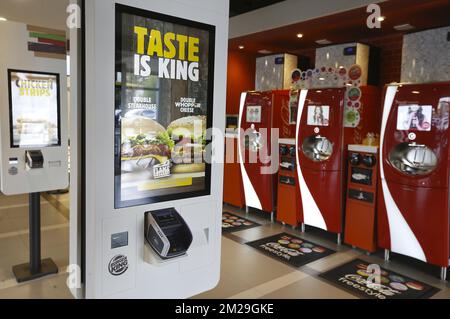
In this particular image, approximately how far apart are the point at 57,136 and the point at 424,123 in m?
3.45

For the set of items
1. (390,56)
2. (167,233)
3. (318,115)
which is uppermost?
(390,56)

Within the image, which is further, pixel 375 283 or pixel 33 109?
pixel 375 283

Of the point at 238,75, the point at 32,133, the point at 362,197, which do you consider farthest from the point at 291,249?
the point at 238,75

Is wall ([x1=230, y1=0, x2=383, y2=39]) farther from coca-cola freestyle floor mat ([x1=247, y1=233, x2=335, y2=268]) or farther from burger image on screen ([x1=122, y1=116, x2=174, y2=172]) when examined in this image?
burger image on screen ([x1=122, y1=116, x2=174, y2=172])

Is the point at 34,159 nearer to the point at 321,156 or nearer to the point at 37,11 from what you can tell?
the point at 321,156

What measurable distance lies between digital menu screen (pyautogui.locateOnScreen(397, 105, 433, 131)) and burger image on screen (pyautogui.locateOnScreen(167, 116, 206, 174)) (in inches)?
92.0

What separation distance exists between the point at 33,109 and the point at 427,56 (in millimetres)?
4014

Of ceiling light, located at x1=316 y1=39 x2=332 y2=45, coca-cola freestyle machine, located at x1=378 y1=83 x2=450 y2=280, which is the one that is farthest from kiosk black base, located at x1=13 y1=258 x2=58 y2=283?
ceiling light, located at x1=316 y1=39 x2=332 y2=45

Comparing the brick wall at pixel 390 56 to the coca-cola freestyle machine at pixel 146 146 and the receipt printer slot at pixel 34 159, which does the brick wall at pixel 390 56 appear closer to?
the coca-cola freestyle machine at pixel 146 146

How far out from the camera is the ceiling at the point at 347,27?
12.0ft

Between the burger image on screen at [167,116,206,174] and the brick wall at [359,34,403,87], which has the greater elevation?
the brick wall at [359,34,403,87]

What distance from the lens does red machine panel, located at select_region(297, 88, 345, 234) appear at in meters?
4.29

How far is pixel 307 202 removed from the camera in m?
4.68

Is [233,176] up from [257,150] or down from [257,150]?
down
